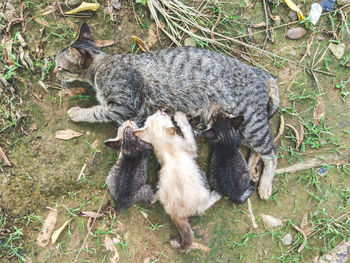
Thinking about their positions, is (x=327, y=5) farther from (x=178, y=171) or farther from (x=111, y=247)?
(x=111, y=247)

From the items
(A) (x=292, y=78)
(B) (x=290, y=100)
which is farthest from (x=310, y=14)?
(B) (x=290, y=100)

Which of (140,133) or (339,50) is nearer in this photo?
(140,133)

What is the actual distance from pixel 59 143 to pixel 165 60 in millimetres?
1965

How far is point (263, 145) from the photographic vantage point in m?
3.88

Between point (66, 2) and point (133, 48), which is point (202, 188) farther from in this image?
point (66, 2)

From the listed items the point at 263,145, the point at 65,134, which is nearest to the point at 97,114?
the point at 65,134

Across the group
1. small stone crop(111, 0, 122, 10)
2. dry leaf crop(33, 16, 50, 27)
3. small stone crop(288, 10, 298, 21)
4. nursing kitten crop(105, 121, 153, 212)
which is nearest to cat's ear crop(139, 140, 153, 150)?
nursing kitten crop(105, 121, 153, 212)

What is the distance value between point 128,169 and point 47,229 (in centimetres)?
154

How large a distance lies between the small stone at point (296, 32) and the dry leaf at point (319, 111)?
104cm

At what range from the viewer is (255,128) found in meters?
3.76

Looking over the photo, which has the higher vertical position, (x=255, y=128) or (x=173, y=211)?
(x=255, y=128)

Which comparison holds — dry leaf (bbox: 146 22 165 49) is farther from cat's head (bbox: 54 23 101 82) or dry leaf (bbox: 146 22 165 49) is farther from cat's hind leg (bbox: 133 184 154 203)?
cat's hind leg (bbox: 133 184 154 203)

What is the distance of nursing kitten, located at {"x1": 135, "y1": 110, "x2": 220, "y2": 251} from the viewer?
3500 mm


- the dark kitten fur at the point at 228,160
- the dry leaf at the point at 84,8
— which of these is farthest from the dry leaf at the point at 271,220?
the dry leaf at the point at 84,8
